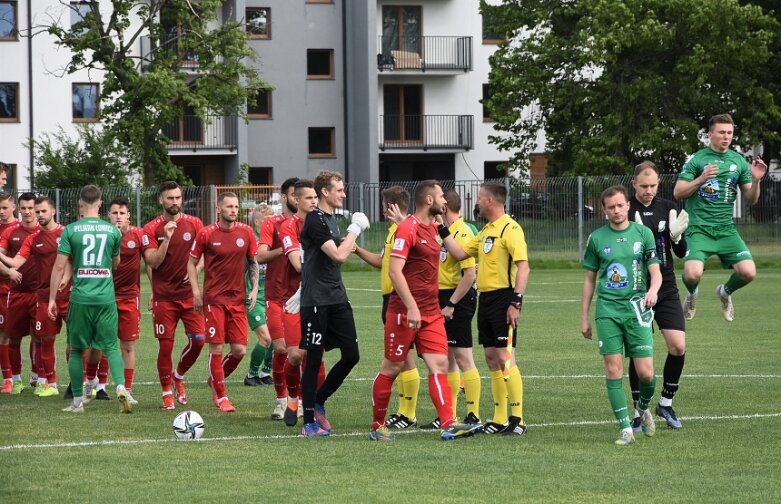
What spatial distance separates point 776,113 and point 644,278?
3963 centimetres

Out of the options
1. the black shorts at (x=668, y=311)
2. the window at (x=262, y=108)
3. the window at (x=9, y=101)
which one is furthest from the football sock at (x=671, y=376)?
the window at (x=262, y=108)

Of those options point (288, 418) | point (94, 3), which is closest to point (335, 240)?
point (288, 418)

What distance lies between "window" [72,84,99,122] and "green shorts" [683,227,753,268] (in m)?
44.0

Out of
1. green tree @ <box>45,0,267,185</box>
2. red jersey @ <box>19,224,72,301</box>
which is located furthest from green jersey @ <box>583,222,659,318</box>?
green tree @ <box>45,0,267,185</box>

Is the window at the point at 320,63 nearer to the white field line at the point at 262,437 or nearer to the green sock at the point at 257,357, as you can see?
the green sock at the point at 257,357

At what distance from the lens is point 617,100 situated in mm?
48625

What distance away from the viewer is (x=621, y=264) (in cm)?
1014

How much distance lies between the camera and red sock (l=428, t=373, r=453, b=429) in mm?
10430

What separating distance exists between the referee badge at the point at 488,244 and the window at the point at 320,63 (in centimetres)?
4655

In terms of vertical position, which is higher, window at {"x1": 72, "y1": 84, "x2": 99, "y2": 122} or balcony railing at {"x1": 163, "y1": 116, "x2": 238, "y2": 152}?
window at {"x1": 72, "y1": 84, "x2": 99, "y2": 122}

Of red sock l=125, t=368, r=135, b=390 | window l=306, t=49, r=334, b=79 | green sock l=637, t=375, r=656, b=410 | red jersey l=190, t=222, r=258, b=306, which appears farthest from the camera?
window l=306, t=49, r=334, b=79

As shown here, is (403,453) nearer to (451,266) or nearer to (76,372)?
(451,266)

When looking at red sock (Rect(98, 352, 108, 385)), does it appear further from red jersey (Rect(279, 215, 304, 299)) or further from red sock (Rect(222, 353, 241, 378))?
red jersey (Rect(279, 215, 304, 299))

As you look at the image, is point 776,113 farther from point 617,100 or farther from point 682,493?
point 682,493
